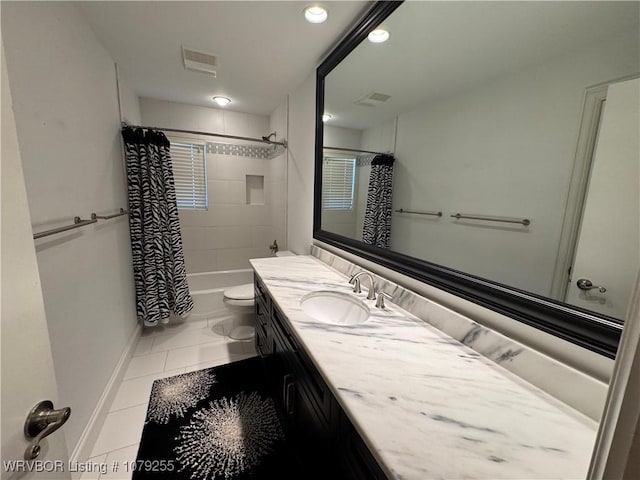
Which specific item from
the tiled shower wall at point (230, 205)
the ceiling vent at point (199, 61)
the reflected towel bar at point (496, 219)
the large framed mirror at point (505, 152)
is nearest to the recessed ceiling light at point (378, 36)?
the large framed mirror at point (505, 152)

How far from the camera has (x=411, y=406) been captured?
2.06 ft

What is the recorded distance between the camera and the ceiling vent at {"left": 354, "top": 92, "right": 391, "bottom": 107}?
153cm

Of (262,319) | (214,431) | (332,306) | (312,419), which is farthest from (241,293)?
(312,419)

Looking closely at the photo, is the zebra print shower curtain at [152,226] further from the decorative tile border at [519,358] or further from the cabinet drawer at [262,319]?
the decorative tile border at [519,358]

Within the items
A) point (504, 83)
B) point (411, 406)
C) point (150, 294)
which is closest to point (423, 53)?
point (504, 83)

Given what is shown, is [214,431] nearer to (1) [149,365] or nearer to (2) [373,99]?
(1) [149,365]

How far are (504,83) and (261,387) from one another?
2.20 metres

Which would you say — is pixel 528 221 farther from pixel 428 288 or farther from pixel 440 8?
pixel 440 8

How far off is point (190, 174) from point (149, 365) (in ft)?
6.70

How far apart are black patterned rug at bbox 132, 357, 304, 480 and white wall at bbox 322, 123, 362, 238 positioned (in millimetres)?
1192

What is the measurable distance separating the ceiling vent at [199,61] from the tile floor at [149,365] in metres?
2.35

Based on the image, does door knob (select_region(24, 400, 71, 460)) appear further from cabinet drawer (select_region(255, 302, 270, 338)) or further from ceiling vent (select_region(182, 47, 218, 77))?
ceiling vent (select_region(182, 47, 218, 77))

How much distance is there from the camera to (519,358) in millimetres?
750

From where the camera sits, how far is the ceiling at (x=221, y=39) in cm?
137
